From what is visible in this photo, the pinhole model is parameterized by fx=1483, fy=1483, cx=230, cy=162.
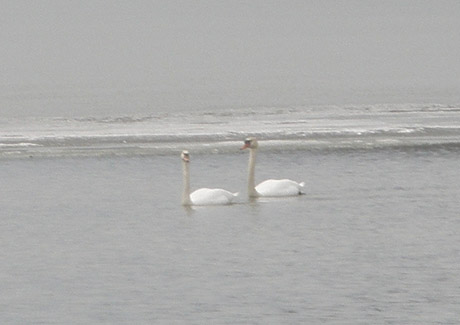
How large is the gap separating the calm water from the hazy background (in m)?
10.9

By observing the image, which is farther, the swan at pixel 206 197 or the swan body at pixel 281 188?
the swan body at pixel 281 188

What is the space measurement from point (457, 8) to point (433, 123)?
5105cm

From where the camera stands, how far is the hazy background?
32.5 meters

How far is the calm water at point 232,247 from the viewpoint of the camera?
9.94 meters

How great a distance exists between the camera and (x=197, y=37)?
6003cm

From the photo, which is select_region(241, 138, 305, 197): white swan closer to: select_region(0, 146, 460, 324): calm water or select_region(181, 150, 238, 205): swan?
select_region(0, 146, 460, 324): calm water

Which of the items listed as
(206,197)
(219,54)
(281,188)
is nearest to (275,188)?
(281,188)

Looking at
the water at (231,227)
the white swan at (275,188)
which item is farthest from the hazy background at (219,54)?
the white swan at (275,188)

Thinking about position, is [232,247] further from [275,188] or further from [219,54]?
[219,54]

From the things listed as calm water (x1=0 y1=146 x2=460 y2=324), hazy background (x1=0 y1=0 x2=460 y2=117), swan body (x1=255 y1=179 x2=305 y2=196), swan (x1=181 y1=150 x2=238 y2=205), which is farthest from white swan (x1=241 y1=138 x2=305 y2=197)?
hazy background (x1=0 y1=0 x2=460 y2=117)

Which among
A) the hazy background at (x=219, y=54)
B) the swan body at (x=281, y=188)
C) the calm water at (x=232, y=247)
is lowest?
the calm water at (x=232, y=247)

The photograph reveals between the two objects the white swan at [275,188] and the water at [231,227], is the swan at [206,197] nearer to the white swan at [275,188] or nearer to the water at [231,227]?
the water at [231,227]

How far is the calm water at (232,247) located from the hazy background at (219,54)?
1087 centimetres

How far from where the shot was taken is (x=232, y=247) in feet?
40.7
